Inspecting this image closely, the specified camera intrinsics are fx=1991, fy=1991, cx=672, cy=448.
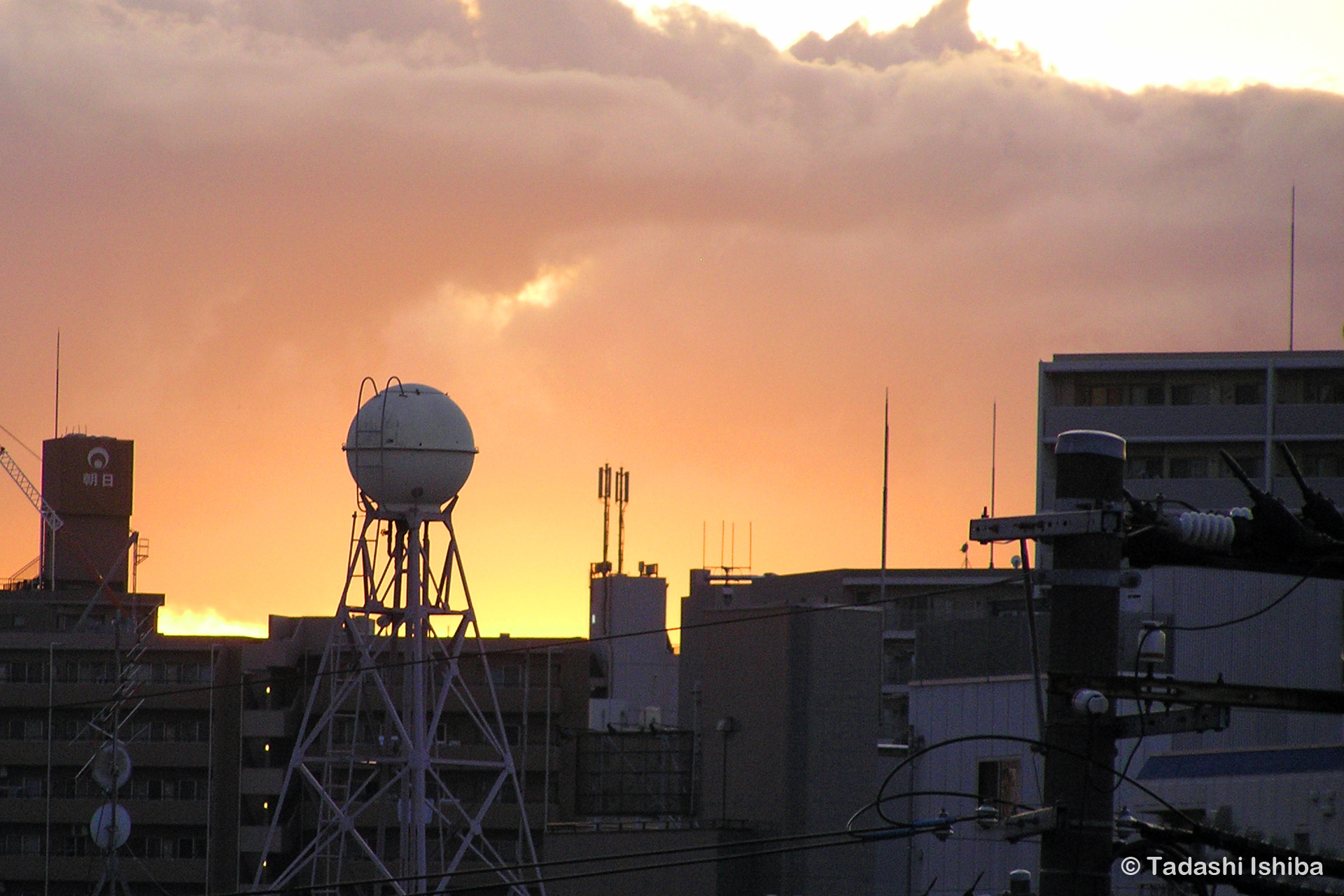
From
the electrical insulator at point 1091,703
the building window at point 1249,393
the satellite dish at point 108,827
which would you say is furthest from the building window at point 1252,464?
the electrical insulator at point 1091,703

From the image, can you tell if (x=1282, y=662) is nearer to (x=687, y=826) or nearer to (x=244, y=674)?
(x=687, y=826)

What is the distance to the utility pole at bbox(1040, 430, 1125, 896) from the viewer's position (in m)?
13.4

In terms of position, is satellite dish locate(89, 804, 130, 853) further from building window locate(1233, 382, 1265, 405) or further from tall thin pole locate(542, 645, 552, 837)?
building window locate(1233, 382, 1265, 405)

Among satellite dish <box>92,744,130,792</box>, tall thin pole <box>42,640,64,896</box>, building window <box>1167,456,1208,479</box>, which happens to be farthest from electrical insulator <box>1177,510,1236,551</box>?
tall thin pole <box>42,640,64,896</box>

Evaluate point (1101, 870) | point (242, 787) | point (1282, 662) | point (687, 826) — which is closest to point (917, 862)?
point (687, 826)

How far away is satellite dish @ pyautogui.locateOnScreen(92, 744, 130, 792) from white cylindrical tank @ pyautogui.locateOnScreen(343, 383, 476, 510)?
2268 cm

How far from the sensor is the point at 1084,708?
13305 mm

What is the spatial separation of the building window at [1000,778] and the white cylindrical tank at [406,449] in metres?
14.4

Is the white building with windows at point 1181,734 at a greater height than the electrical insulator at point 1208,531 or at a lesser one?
lesser

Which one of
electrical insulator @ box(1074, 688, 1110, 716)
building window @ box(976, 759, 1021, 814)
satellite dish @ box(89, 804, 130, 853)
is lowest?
satellite dish @ box(89, 804, 130, 853)

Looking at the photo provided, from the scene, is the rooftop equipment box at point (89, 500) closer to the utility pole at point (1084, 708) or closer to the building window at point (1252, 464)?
the building window at point (1252, 464)

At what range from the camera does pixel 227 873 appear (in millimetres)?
80062

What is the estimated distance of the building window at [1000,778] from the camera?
130 ft

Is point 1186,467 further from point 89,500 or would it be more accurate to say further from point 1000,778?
point 89,500
